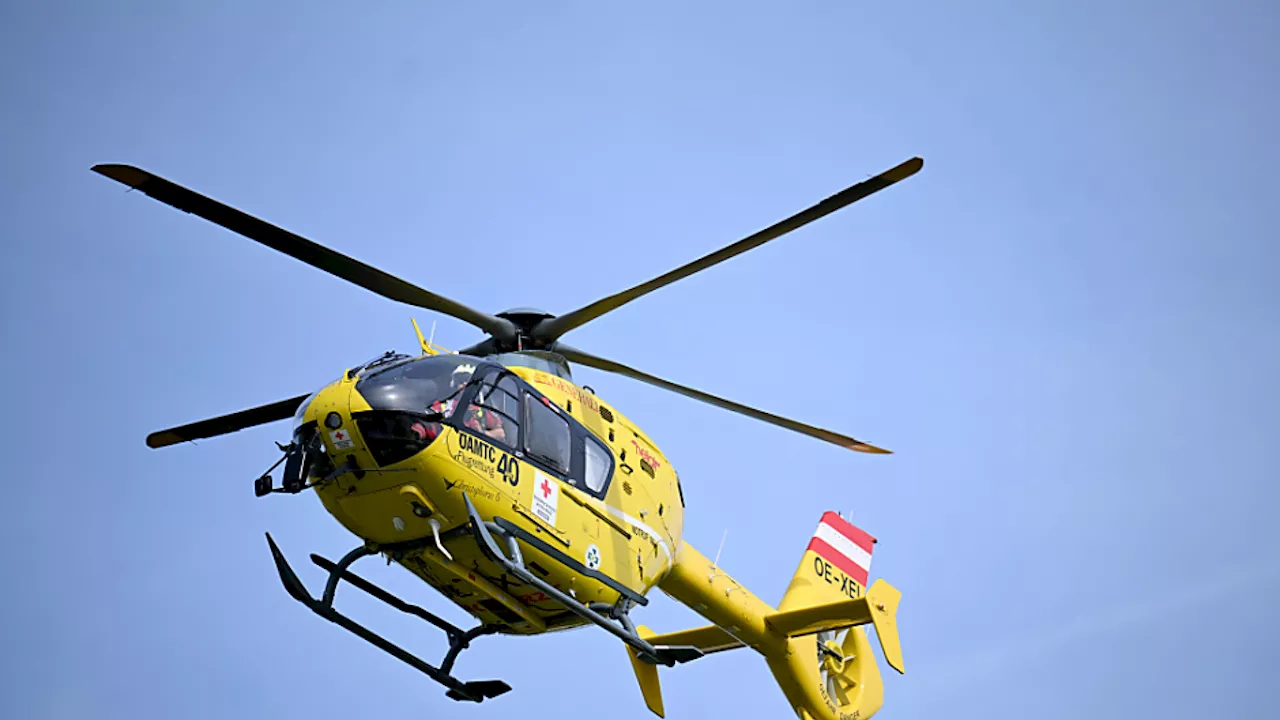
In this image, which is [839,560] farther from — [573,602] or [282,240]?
[282,240]

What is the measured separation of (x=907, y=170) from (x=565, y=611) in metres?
6.06

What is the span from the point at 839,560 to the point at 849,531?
1.81 feet

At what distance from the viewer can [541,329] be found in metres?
17.0

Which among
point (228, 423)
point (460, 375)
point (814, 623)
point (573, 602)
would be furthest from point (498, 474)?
point (814, 623)

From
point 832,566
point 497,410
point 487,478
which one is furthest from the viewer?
point 832,566

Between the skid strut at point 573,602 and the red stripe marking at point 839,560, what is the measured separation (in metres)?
6.48

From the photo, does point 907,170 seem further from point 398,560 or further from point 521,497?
point 398,560

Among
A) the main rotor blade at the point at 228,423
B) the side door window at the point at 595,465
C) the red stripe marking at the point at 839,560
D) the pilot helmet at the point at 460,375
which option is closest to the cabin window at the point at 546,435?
the side door window at the point at 595,465

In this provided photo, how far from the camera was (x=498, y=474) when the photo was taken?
48.2 ft

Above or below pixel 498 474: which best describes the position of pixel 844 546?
above

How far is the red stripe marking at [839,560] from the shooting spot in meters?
22.2

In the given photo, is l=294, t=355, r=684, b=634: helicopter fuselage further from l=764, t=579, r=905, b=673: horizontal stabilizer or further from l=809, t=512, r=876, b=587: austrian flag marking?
l=809, t=512, r=876, b=587: austrian flag marking

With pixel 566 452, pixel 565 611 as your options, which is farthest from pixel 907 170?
pixel 565 611

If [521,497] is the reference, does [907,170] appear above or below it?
above
